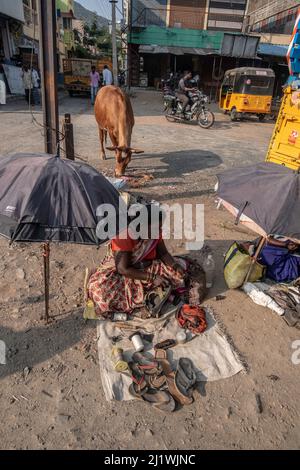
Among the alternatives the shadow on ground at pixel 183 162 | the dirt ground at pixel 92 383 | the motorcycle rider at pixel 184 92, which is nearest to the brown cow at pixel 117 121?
the shadow on ground at pixel 183 162

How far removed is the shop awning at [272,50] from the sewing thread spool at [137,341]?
28.6 metres

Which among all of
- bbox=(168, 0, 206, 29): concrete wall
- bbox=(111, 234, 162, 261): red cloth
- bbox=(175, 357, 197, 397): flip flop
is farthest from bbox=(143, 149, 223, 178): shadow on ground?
bbox=(168, 0, 206, 29): concrete wall

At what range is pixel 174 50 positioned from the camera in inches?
1062

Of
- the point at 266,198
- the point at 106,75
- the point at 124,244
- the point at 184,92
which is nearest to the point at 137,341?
the point at 124,244

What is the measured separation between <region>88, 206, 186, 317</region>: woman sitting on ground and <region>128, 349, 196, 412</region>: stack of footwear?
23.2 inches

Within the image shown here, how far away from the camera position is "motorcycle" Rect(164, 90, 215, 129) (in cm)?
1376

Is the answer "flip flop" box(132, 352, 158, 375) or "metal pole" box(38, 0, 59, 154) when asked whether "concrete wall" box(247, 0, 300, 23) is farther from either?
"flip flop" box(132, 352, 158, 375)

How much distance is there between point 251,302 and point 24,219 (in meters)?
2.66

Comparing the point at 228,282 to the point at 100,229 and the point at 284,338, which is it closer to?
the point at 284,338

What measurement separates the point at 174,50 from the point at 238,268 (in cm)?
2774

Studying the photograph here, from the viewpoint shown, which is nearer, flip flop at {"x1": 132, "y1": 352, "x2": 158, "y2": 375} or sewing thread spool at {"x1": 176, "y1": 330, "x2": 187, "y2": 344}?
flip flop at {"x1": 132, "y1": 352, "x2": 158, "y2": 375}

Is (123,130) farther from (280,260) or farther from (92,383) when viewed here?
(92,383)

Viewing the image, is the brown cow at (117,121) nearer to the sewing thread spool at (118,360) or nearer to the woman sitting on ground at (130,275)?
the woman sitting on ground at (130,275)

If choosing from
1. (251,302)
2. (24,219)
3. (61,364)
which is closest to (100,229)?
(24,219)
